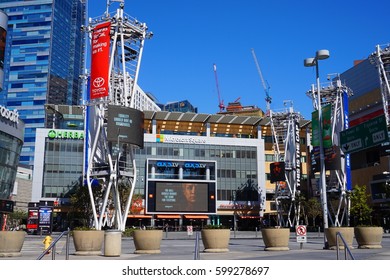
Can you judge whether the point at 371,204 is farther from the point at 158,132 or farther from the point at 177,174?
the point at 158,132

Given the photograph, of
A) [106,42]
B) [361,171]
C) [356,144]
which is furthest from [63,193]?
[356,144]

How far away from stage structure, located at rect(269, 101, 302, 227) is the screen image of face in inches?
622

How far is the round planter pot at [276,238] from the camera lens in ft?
84.4

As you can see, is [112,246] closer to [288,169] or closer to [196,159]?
[288,169]

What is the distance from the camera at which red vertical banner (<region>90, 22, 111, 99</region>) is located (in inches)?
1970

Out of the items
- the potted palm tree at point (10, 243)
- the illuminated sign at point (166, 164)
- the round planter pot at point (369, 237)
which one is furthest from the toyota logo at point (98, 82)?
the illuminated sign at point (166, 164)

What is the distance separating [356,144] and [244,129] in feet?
263

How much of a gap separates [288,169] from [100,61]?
4955 cm

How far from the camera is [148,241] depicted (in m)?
24.3

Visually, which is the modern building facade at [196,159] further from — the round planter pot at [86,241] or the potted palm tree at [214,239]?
the round planter pot at [86,241]

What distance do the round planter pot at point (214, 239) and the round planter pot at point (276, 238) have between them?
2.71 metres
